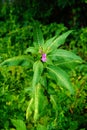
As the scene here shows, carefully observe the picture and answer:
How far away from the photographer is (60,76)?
2.96m

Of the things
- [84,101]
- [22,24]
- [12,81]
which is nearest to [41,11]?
[22,24]

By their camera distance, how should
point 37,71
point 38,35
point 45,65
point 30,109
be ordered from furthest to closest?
point 30,109 < point 38,35 < point 45,65 < point 37,71

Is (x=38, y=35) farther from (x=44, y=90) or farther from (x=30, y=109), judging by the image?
(x=30, y=109)

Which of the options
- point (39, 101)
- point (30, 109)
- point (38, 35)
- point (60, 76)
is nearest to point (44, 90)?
point (39, 101)

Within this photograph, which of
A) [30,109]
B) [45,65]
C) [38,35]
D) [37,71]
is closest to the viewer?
[37,71]

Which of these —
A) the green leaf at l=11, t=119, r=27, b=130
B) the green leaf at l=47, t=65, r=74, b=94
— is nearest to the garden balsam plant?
the green leaf at l=47, t=65, r=74, b=94

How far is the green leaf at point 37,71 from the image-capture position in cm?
291

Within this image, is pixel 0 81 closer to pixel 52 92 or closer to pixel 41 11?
pixel 52 92

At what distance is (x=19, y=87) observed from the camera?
4277 millimetres

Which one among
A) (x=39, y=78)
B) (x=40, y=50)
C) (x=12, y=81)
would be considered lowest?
(x=12, y=81)

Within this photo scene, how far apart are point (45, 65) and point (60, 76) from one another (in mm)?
191

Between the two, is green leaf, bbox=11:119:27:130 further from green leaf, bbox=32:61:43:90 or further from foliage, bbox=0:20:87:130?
green leaf, bbox=32:61:43:90

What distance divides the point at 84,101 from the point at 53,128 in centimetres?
68

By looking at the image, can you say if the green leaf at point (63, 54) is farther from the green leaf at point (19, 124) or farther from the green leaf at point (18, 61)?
the green leaf at point (19, 124)
